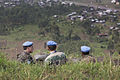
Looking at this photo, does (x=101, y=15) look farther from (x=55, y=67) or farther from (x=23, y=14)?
(x=55, y=67)

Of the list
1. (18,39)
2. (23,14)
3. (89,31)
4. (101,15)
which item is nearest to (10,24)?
(23,14)

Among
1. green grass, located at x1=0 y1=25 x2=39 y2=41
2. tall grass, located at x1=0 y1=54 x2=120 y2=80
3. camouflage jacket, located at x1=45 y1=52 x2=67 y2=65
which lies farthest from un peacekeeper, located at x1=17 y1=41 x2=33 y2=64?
green grass, located at x1=0 y1=25 x2=39 y2=41

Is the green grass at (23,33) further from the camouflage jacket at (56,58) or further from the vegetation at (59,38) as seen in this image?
the camouflage jacket at (56,58)

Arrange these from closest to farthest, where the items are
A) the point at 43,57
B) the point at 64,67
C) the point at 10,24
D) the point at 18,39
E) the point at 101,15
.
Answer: the point at 64,67, the point at 43,57, the point at 18,39, the point at 10,24, the point at 101,15

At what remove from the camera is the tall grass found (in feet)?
6.23

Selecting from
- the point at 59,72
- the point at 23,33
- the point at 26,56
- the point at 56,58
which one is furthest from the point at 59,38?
the point at 59,72

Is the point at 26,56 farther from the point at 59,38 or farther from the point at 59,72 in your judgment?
the point at 59,38

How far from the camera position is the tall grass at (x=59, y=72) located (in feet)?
6.23

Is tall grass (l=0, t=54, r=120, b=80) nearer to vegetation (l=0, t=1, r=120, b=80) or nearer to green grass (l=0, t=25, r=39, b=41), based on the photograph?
vegetation (l=0, t=1, r=120, b=80)

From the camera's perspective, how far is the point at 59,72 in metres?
1.98

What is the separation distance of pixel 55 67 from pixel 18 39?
1834cm

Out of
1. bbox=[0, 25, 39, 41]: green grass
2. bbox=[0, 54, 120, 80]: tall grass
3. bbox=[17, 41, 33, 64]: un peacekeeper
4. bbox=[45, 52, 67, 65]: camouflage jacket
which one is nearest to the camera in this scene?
bbox=[0, 54, 120, 80]: tall grass

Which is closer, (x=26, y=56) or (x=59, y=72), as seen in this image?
(x=59, y=72)

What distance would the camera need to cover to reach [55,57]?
8.32 feet
